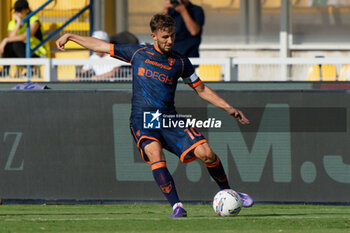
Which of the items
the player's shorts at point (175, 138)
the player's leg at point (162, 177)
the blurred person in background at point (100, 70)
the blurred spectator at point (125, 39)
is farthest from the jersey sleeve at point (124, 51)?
the blurred spectator at point (125, 39)

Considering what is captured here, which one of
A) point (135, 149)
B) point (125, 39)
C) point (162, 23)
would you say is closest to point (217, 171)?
point (162, 23)

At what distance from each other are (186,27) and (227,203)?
17.5 ft

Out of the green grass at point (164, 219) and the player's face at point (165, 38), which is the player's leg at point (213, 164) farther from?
the player's face at point (165, 38)

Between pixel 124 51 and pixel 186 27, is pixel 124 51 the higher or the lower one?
the higher one

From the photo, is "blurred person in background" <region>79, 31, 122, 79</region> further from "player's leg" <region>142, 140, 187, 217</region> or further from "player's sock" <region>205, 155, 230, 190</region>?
"player's leg" <region>142, 140, 187, 217</region>

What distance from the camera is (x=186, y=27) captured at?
567 inches

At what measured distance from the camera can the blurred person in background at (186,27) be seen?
14.3 m

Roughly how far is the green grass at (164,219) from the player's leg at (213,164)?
Result: 318mm

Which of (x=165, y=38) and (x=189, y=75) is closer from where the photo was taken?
(x=165, y=38)

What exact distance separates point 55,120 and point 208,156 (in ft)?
10.3

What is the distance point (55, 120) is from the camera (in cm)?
1200

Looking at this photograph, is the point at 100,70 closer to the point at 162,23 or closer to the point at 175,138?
the point at 175,138

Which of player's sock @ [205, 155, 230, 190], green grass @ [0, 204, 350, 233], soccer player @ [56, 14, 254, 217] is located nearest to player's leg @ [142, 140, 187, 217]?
soccer player @ [56, 14, 254, 217]

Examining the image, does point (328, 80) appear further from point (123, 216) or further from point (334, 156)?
point (123, 216)
